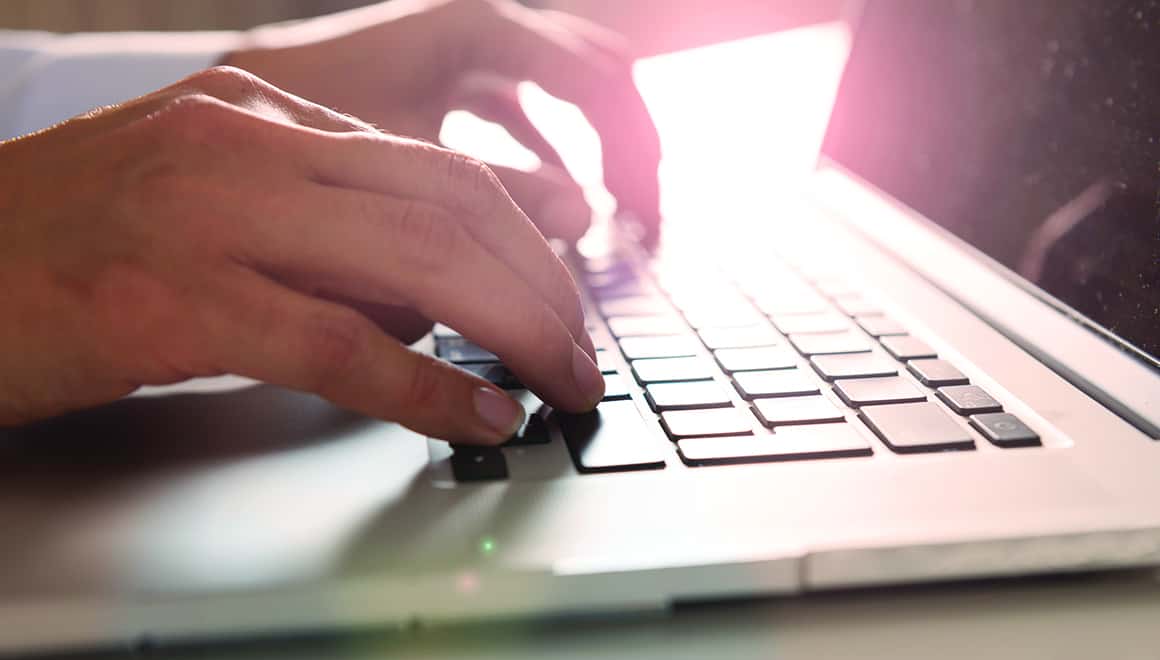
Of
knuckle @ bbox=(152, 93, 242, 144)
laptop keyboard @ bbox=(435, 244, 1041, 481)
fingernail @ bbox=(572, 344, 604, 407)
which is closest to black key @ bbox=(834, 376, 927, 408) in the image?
laptop keyboard @ bbox=(435, 244, 1041, 481)

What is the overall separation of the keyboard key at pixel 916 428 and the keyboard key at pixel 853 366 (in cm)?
4

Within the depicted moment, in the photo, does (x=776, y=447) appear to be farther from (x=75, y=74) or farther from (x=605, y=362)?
(x=75, y=74)

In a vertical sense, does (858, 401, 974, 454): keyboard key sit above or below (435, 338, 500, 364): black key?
above

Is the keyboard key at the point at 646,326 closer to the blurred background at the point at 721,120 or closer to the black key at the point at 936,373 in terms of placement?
the black key at the point at 936,373

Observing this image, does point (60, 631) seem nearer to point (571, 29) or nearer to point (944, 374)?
point (944, 374)

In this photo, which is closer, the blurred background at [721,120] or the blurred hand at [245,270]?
the blurred hand at [245,270]

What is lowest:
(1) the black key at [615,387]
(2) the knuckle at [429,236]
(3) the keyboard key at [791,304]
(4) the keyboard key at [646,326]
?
(1) the black key at [615,387]

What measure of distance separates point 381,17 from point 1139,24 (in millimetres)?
559

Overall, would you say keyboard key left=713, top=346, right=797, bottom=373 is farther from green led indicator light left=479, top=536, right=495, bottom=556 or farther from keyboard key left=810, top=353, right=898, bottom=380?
green led indicator light left=479, top=536, right=495, bottom=556

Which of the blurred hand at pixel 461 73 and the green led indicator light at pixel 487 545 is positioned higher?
the blurred hand at pixel 461 73

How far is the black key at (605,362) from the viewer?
1.41ft

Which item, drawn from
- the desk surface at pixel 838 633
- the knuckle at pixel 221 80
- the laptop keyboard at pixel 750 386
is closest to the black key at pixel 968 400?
the laptop keyboard at pixel 750 386

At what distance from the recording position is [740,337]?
0.47 metres

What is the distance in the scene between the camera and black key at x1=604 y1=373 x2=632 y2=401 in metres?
0.40
